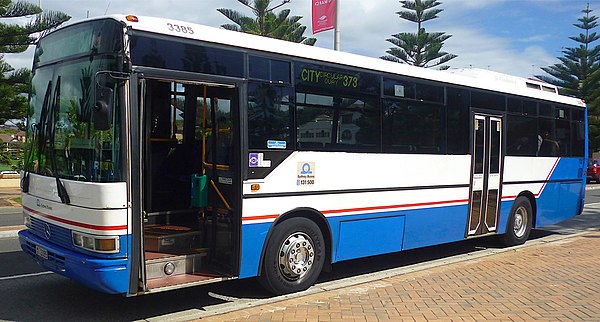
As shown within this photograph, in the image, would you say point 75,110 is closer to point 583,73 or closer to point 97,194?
point 97,194

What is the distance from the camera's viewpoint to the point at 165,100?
727 cm

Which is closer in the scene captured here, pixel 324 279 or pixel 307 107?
pixel 307 107

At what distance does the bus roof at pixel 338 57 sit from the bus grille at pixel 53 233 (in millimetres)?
2220

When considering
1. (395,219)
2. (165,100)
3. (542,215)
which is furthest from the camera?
(542,215)

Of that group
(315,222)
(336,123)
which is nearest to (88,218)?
(315,222)

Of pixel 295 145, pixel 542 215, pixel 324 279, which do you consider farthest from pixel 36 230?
pixel 542 215

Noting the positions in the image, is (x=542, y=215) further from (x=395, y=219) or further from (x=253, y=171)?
(x=253, y=171)

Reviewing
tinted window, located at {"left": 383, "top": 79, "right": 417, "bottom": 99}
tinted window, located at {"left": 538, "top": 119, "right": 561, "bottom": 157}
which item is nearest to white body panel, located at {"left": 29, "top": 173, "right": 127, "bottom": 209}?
tinted window, located at {"left": 383, "top": 79, "right": 417, "bottom": 99}

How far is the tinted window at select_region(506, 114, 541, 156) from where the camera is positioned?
33.3ft

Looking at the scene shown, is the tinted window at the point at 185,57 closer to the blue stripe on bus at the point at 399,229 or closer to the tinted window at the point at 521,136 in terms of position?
the blue stripe on bus at the point at 399,229

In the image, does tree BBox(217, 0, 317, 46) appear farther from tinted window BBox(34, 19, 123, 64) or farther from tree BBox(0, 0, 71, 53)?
tinted window BBox(34, 19, 123, 64)

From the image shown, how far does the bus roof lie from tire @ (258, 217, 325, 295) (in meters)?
2.10

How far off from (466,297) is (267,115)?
3259 millimetres

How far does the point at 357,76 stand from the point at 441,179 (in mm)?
2370
